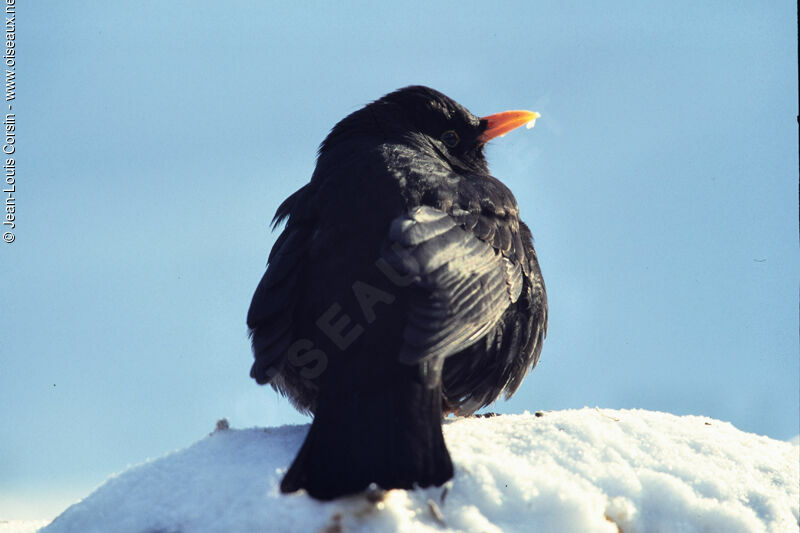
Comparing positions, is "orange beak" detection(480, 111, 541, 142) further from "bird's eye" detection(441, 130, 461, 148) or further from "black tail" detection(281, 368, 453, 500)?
"black tail" detection(281, 368, 453, 500)

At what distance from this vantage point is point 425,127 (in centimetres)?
473

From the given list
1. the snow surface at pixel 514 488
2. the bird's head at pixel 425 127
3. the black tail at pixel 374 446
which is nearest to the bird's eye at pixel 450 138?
the bird's head at pixel 425 127

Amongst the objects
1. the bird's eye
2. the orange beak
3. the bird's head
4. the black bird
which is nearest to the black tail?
the black bird

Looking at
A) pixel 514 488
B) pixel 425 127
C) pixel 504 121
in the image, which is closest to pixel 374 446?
pixel 514 488

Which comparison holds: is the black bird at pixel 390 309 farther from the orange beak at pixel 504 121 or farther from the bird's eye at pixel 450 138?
the orange beak at pixel 504 121

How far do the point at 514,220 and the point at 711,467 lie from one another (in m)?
1.65

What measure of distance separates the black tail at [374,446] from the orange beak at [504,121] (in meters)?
2.76

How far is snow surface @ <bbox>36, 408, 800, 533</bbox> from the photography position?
2475 millimetres

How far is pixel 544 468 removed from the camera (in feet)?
9.30

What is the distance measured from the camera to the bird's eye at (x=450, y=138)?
4.82m

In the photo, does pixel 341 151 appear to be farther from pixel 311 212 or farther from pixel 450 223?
pixel 450 223

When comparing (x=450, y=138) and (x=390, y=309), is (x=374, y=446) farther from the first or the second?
(x=450, y=138)

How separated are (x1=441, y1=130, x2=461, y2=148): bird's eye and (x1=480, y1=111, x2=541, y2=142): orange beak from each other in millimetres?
248

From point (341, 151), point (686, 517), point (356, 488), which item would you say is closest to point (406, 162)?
point (341, 151)
